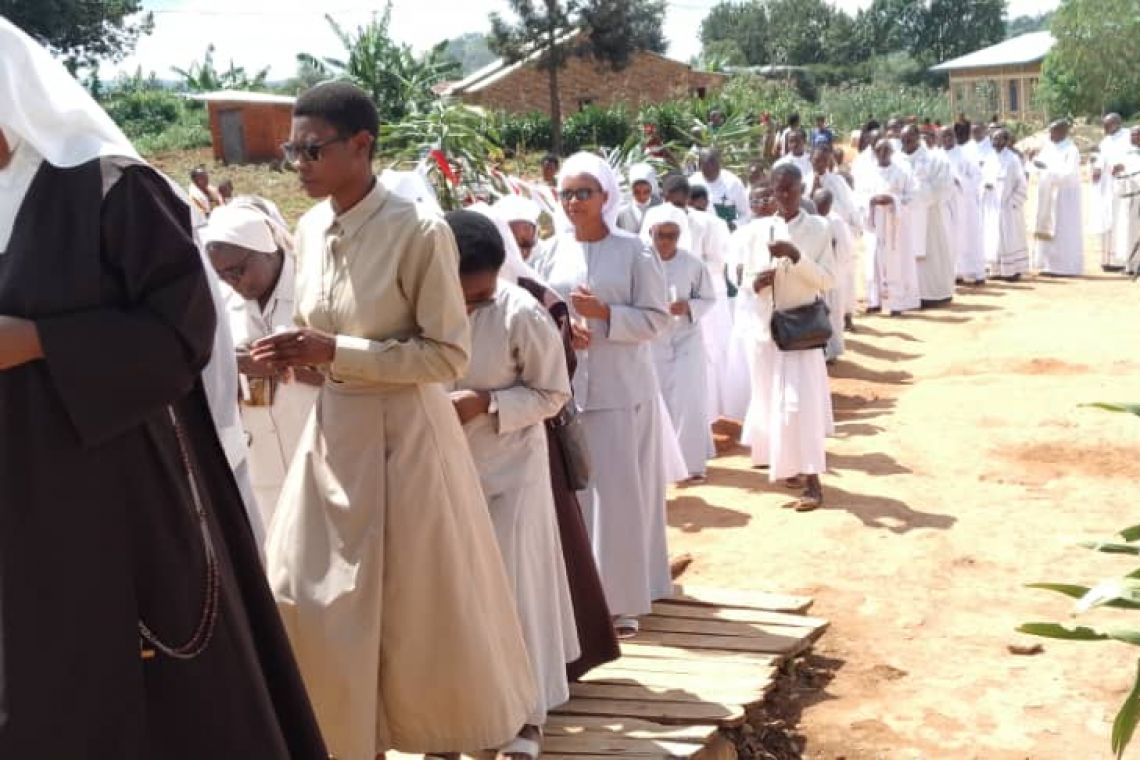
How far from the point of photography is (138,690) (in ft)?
9.13

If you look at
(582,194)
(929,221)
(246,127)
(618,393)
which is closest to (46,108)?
(582,194)

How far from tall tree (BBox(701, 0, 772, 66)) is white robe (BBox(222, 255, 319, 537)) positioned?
231 feet

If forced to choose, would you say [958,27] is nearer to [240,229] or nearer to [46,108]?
[240,229]

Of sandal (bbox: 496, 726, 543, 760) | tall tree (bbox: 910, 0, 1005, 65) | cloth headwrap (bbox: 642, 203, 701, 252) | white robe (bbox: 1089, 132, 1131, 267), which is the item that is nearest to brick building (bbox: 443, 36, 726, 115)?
white robe (bbox: 1089, 132, 1131, 267)

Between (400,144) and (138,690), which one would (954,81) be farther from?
(138,690)

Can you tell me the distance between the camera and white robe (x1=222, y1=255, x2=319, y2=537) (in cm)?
482

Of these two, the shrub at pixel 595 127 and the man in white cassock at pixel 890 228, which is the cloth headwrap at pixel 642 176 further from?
the shrub at pixel 595 127

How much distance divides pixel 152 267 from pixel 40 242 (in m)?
0.21

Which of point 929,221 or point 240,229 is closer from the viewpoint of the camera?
point 240,229

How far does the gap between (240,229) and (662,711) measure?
2147 mm

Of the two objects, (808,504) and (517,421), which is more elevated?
(517,421)

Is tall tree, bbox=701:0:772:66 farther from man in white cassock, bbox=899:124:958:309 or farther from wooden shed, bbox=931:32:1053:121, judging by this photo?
man in white cassock, bbox=899:124:958:309

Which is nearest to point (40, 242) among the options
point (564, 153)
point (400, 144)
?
point (400, 144)

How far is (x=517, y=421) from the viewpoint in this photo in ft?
14.5
